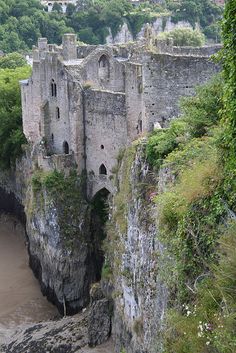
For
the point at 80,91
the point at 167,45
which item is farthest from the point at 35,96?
the point at 167,45

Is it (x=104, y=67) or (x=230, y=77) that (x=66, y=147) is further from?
(x=230, y=77)

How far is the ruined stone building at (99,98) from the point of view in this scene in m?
21.3

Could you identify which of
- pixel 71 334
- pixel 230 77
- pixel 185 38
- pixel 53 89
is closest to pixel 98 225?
pixel 71 334

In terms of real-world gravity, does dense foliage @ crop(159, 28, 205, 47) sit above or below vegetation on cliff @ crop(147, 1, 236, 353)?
above

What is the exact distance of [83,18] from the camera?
8350 cm

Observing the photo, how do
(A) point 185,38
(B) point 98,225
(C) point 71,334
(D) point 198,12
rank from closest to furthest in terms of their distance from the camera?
(C) point 71,334 < (B) point 98,225 < (A) point 185,38 < (D) point 198,12

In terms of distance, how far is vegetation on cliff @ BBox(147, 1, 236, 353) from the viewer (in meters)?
9.91

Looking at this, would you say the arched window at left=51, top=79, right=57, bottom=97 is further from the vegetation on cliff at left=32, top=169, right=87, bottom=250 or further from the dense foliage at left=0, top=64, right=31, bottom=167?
the dense foliage at left=0, top=64, right=31, bottom=167

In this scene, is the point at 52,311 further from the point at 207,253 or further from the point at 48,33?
the point at 48,33

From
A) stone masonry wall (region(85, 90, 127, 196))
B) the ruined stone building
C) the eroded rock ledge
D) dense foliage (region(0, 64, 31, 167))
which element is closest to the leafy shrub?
the ruined stone building

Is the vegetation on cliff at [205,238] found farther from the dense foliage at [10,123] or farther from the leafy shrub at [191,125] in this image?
the dense foliage at [10,123]

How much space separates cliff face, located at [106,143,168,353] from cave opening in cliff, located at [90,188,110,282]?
508cm

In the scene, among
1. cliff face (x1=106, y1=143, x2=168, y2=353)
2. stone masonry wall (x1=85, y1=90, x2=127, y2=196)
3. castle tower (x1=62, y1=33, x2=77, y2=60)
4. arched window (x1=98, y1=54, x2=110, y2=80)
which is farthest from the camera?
castle tower (x1=62, y1=33, x2=77, y2=60)

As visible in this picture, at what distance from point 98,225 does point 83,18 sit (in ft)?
196
